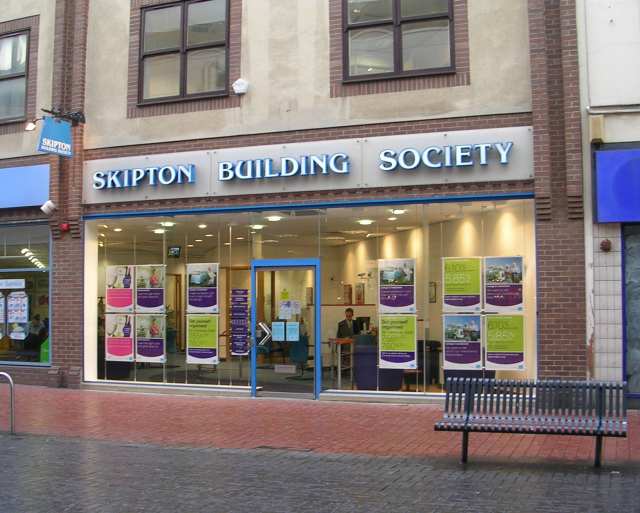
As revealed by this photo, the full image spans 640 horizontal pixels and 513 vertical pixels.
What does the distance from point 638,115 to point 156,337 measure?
29.9 ft

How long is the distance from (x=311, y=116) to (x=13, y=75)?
6843 millimetres

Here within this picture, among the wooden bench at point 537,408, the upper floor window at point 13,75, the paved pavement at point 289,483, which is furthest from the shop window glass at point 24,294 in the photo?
the wooden bench at point 537,408

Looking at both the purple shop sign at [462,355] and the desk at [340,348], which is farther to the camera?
the desk at [340,348]

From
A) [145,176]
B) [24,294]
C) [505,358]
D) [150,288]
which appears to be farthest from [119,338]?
[505,358]

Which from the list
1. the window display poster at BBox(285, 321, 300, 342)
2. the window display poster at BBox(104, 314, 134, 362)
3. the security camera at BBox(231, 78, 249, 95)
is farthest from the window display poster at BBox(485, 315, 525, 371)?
the window display poster at BBox(104, 314, 134, 362)

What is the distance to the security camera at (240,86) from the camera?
531 inches

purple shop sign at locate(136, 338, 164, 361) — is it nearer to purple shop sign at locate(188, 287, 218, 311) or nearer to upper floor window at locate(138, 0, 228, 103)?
purple shop sign at locate(188, 287, 218, 311)

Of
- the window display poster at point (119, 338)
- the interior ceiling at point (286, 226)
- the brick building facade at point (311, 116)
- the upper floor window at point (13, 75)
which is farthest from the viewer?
the upper floor window at point (13, 75)

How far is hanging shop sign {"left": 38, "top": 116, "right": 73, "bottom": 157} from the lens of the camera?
1395 cm

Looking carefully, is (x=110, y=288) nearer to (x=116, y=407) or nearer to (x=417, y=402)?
(x=116, y=407)

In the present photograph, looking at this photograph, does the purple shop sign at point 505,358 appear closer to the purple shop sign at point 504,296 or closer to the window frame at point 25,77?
the purple shop sign at point 504,296

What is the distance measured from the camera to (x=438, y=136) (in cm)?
1243

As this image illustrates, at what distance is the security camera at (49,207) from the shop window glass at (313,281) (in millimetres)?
820

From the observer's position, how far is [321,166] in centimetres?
1295
